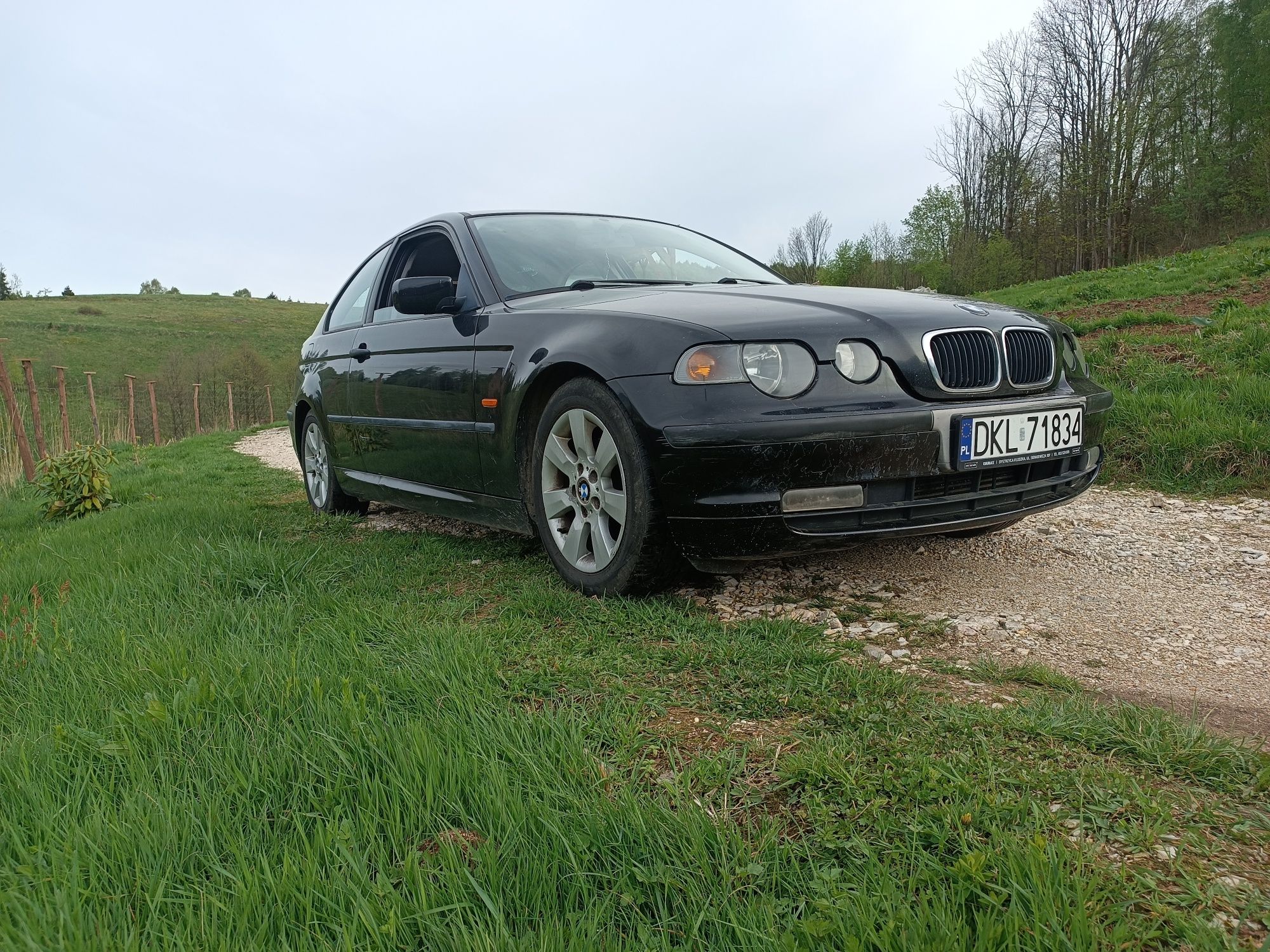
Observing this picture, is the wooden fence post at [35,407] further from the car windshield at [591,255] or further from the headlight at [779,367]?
the headlight at [779,367]

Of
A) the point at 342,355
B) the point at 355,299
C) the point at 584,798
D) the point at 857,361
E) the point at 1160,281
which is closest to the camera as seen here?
the point at 584,798

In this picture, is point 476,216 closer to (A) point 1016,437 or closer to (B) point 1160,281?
(A) point 1016,437

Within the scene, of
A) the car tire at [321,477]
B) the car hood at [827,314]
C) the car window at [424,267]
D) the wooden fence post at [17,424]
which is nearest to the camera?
the car hood at [827,314]

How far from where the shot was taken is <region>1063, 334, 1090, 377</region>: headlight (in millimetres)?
3400

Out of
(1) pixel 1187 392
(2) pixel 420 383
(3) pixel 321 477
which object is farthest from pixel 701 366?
(1) pixel 1187 392

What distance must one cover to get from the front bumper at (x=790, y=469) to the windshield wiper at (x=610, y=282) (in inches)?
42.6

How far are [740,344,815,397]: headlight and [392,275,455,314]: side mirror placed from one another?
1605 mm

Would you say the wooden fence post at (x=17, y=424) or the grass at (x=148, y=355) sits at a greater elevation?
the grass at (x=148, y=355)

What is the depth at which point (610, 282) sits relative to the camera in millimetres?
3889

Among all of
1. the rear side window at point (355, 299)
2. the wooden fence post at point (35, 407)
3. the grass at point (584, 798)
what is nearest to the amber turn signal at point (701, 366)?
the grass at point (584, 798)

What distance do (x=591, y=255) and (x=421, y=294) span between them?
83cm

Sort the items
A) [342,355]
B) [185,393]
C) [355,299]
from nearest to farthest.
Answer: [342,355] < [355,299] < [185,393]

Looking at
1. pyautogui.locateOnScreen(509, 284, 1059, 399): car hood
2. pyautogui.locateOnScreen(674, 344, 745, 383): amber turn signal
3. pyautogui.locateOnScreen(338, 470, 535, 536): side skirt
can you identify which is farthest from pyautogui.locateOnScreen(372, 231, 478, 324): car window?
pyautogui.locateOnScreen(674, 344, 745, 383): amber turn signal

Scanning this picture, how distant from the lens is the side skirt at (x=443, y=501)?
3.55 m
